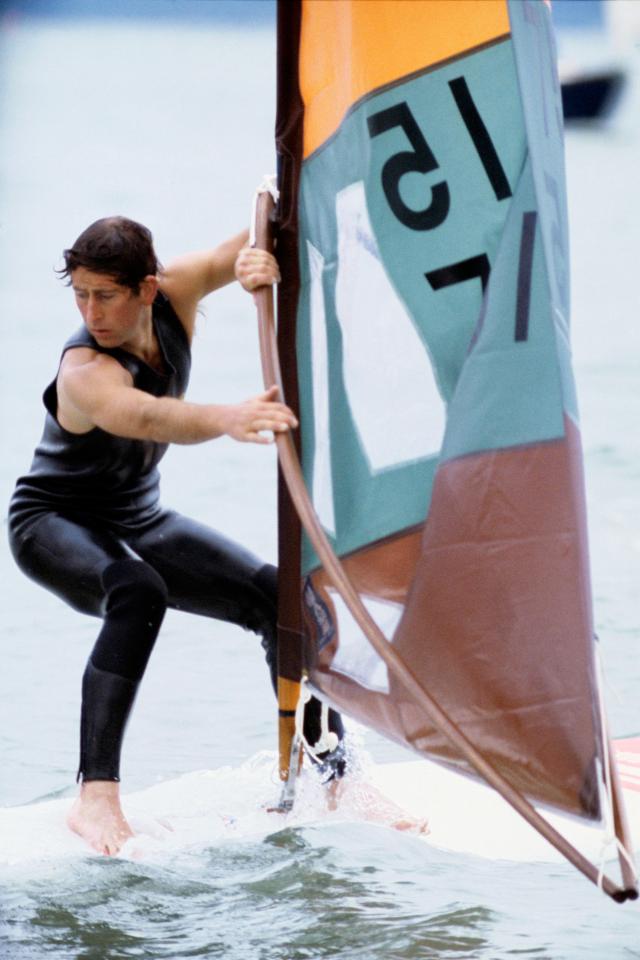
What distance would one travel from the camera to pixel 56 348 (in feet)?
32.1

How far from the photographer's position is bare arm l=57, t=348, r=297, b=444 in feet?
8.89

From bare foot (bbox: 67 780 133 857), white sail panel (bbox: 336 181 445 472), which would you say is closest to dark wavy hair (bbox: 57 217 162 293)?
white sail panel (bbox: 336 181 445 472)

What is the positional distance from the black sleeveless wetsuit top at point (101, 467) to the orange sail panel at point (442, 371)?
0.29 metres

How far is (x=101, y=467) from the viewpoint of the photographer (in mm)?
3131

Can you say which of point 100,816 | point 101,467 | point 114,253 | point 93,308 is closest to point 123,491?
point 101,467

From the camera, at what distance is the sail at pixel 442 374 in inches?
103

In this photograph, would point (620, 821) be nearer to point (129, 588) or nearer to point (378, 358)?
point (378, 358)

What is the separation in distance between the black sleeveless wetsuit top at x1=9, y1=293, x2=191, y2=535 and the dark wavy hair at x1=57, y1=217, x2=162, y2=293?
16 cm

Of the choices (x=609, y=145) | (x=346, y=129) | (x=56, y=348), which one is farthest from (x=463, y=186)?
(x=609, y=145)

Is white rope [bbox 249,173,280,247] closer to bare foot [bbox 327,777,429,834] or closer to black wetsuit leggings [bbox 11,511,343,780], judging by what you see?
black wetsuit leggings [bbox 11,511,343,780]

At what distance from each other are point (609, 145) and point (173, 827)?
16740mm

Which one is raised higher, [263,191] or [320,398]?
[263,191]

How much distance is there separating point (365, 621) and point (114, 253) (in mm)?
808

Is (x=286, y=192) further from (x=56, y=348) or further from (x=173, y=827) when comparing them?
(x=56, y=348)
